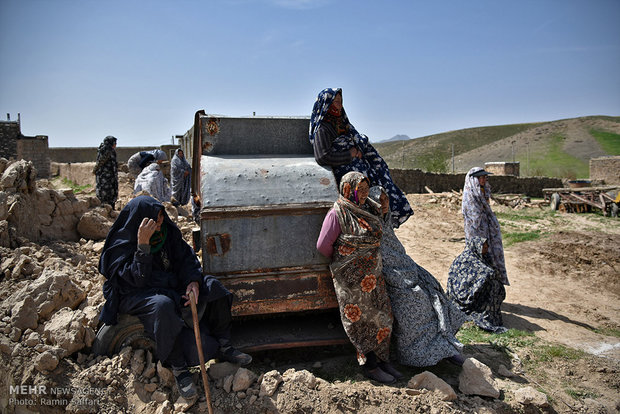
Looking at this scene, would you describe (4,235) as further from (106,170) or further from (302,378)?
(106,170)

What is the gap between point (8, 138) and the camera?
1741 centimetres

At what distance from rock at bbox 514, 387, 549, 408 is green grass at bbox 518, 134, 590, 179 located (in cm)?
4026

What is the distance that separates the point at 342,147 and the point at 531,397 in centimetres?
239

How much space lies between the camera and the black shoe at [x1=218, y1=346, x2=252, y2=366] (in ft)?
9.61

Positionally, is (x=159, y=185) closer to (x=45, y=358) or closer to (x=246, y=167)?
(x=246, y=167)

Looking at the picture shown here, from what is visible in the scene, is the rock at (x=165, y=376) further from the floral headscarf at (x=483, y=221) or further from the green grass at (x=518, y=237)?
the green grass at (x=518, y=237)

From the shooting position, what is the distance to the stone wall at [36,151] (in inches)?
682

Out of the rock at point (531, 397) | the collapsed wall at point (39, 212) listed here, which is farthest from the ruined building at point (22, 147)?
the rock at point (531, 397)

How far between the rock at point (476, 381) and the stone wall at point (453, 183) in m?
15.1

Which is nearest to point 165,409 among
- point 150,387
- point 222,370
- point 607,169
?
point 150,387

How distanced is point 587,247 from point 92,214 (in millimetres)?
9670

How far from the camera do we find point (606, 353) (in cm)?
432

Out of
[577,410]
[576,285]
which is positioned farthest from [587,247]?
[577,410]

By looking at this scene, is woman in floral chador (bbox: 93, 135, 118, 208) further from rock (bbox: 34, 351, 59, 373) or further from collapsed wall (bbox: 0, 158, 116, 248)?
rock (bbox: 34, 351, 59, 373)
